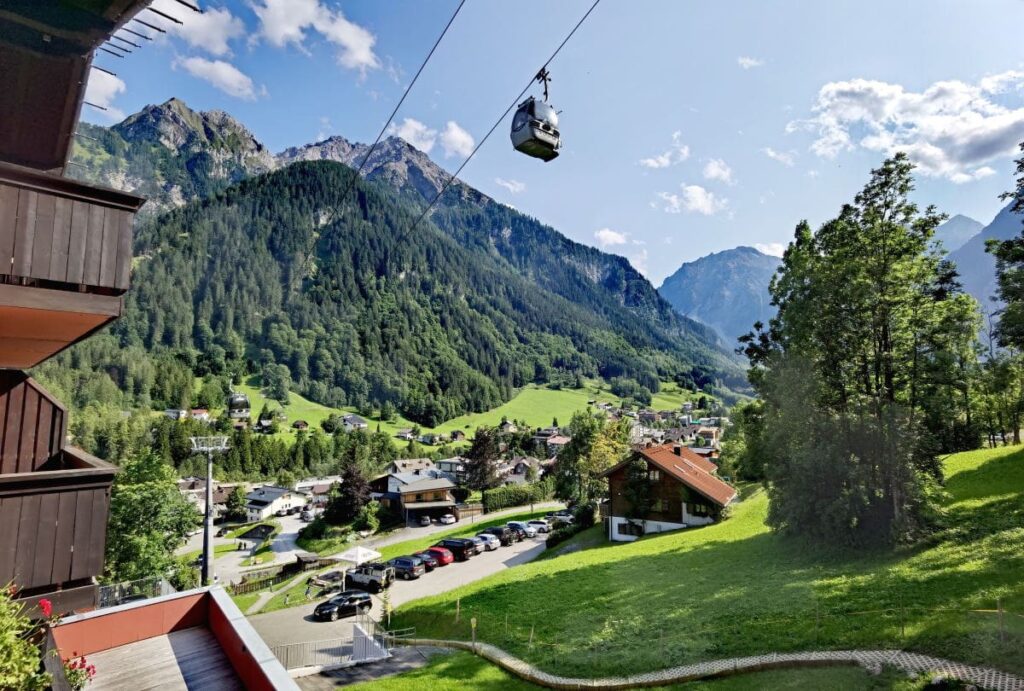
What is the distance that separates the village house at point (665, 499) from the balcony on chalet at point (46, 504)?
32.3 metres

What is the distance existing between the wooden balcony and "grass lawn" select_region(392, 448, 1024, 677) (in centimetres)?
1366

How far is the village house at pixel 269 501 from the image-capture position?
251ft

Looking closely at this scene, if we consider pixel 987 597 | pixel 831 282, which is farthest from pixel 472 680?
pixel 831 282

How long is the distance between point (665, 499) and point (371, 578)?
1952 centimetres

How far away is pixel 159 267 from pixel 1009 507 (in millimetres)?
231366

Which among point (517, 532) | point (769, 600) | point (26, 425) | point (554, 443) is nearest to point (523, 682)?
point (769, 600)

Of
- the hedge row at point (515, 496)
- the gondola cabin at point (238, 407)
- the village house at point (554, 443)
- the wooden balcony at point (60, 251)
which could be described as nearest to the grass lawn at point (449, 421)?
the gondola cabin at point (238, 407)

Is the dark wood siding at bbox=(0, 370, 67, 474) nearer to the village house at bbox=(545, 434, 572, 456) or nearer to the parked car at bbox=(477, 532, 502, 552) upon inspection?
the parked car at bbox=(477, 532, 502, 552)

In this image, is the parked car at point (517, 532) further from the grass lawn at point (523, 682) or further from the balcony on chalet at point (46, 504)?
the balcony on chalet at point (46, 504)

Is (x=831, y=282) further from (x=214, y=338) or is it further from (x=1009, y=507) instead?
(x=214, y=338)

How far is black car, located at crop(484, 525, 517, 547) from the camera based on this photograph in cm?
3953

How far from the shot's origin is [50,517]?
803 cm

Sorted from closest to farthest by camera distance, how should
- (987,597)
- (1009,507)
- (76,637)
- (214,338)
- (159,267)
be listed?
1. (76,637)
2. (987,597)
3. (1009,507)
4. (214,338)
5. (159,267)

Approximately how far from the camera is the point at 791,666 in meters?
11.5
